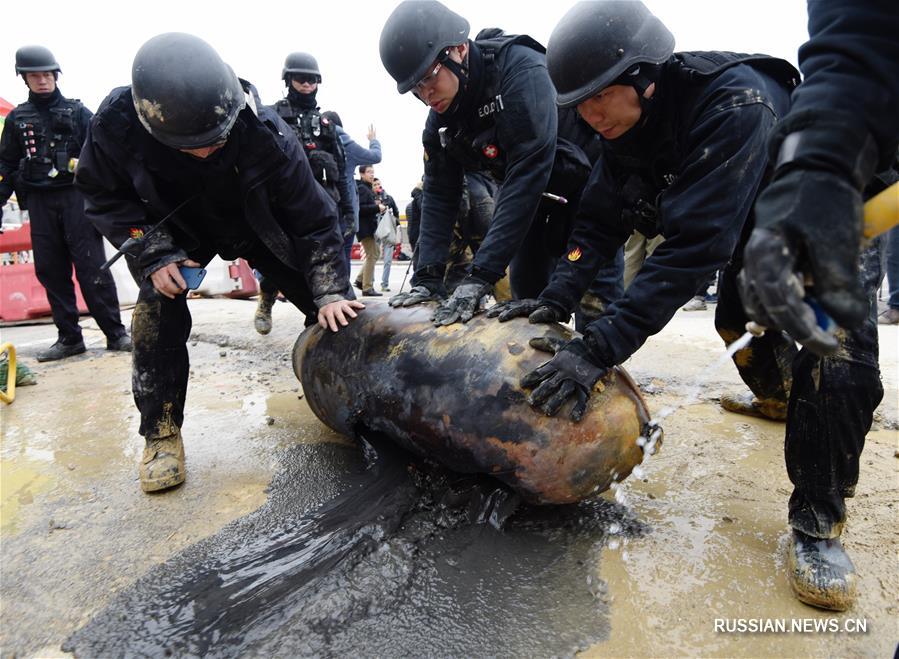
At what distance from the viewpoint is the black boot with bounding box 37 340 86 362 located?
14.7 ft

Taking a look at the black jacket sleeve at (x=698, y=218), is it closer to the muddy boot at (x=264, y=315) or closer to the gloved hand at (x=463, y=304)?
the gloved hand at (x=463, y=304)

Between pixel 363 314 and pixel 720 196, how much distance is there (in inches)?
56.9

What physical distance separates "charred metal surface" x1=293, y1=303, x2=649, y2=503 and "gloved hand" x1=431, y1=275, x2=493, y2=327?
0.16 ft

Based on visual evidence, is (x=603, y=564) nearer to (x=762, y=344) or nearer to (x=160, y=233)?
(x=762, y=344)

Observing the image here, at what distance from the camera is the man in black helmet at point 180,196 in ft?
6.73

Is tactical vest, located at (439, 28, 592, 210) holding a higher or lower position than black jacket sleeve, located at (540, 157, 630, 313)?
higher

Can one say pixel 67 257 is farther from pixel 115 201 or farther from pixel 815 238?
pixel 815 238

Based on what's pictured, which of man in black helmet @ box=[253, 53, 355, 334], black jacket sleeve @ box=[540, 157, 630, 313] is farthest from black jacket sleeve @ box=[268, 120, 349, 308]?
man in black helmet @ box=[253, 53, 355, 334]

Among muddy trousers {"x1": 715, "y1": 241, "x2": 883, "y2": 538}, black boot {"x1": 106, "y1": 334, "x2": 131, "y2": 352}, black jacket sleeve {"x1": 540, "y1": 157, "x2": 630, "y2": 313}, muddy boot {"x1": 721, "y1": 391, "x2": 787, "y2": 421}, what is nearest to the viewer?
muddy trousers {"x1": 715, "y1": 241, "x2": 883, "y2": 538}

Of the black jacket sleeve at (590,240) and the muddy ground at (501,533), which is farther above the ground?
the black jacket sleeve at (590,240)

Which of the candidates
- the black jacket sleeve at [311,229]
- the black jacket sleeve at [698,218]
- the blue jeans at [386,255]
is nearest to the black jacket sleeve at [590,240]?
the black jacket sleeve at [698,218]

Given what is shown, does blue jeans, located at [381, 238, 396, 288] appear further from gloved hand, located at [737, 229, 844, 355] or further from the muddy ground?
gloved hand, located at [737, 229, 844, 355]

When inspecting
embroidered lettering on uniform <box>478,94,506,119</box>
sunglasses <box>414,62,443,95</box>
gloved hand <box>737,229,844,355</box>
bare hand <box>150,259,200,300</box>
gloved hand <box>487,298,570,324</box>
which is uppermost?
sunglasses <box>414,62,443,95</box>

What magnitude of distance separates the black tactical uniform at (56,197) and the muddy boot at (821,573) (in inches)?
198
